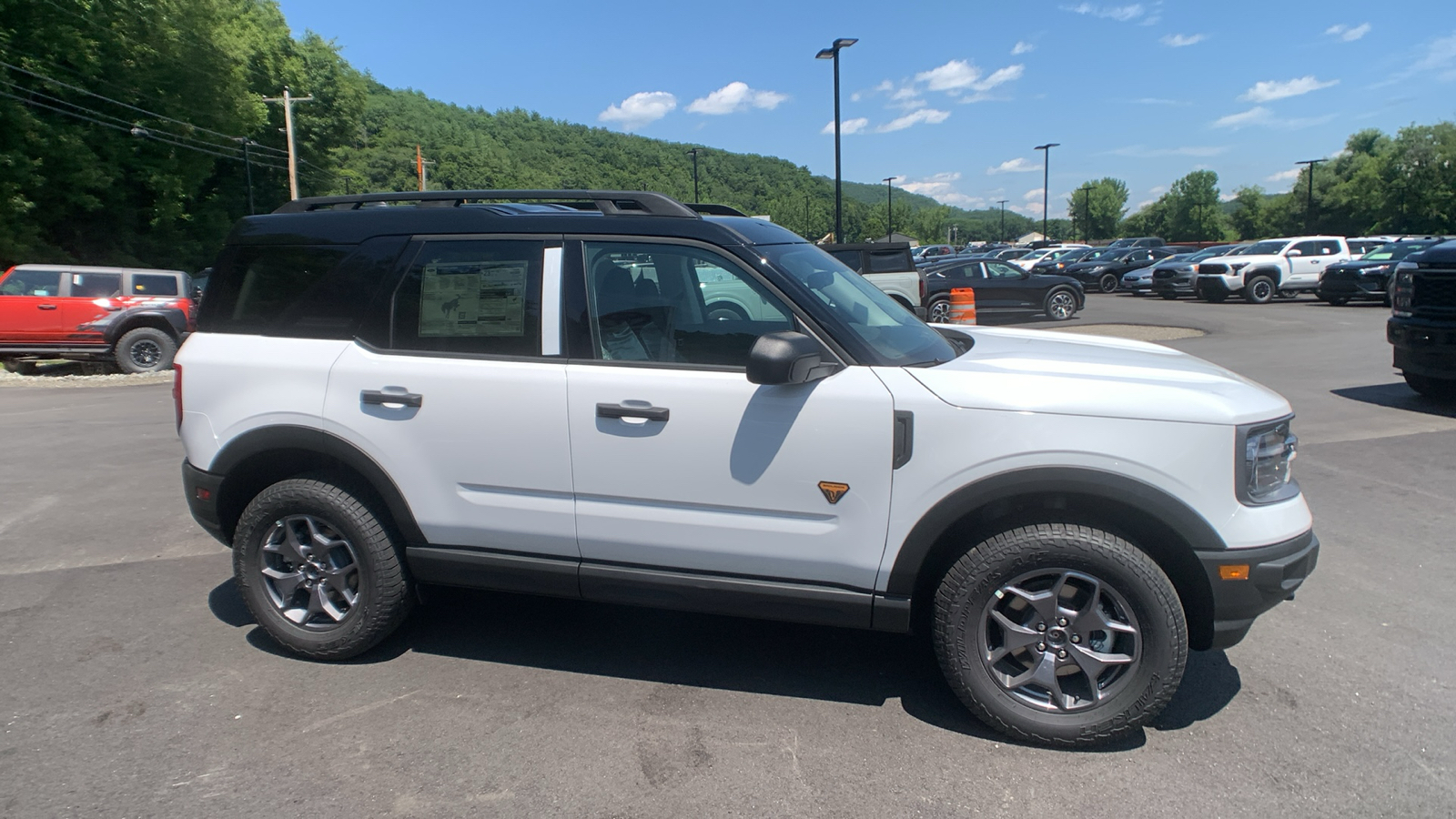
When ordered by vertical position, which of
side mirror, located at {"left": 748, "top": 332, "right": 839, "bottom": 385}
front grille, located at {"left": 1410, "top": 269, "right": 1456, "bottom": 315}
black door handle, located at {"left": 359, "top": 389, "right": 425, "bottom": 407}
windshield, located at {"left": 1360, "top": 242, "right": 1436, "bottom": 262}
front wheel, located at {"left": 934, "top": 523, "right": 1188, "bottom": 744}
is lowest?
front wheel, located at {"left": 934, "top": 523, "right": 1188, "bottom": 744}

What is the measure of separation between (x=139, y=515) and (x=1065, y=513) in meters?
6.05

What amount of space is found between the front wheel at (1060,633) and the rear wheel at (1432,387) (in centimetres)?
837

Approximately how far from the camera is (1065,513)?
10.7 feet

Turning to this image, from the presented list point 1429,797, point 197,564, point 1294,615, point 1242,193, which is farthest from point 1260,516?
point 1242,193

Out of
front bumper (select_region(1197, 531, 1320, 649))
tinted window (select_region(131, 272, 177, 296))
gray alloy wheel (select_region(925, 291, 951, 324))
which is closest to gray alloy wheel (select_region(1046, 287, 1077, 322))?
gray alloy wheel (select_region(925, 291, 951, 324))

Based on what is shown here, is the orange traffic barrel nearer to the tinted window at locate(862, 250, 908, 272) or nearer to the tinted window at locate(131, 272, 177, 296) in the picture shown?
the tinted window at locate(862, 250, 908, 272)

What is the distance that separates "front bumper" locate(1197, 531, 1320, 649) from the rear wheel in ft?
26.4

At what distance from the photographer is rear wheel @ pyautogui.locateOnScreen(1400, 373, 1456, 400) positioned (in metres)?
9.45

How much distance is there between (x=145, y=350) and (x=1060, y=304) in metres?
19.0

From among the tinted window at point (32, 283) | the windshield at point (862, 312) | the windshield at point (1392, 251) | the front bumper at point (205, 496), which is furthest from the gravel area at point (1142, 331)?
the tinted window at point (32, 283)

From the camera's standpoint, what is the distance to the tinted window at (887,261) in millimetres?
16172

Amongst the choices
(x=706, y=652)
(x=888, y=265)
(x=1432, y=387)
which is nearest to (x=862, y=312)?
(x=706, y=652)

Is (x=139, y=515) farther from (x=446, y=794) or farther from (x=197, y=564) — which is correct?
(x=446, y=794)

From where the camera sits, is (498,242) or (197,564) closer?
(498,242)
